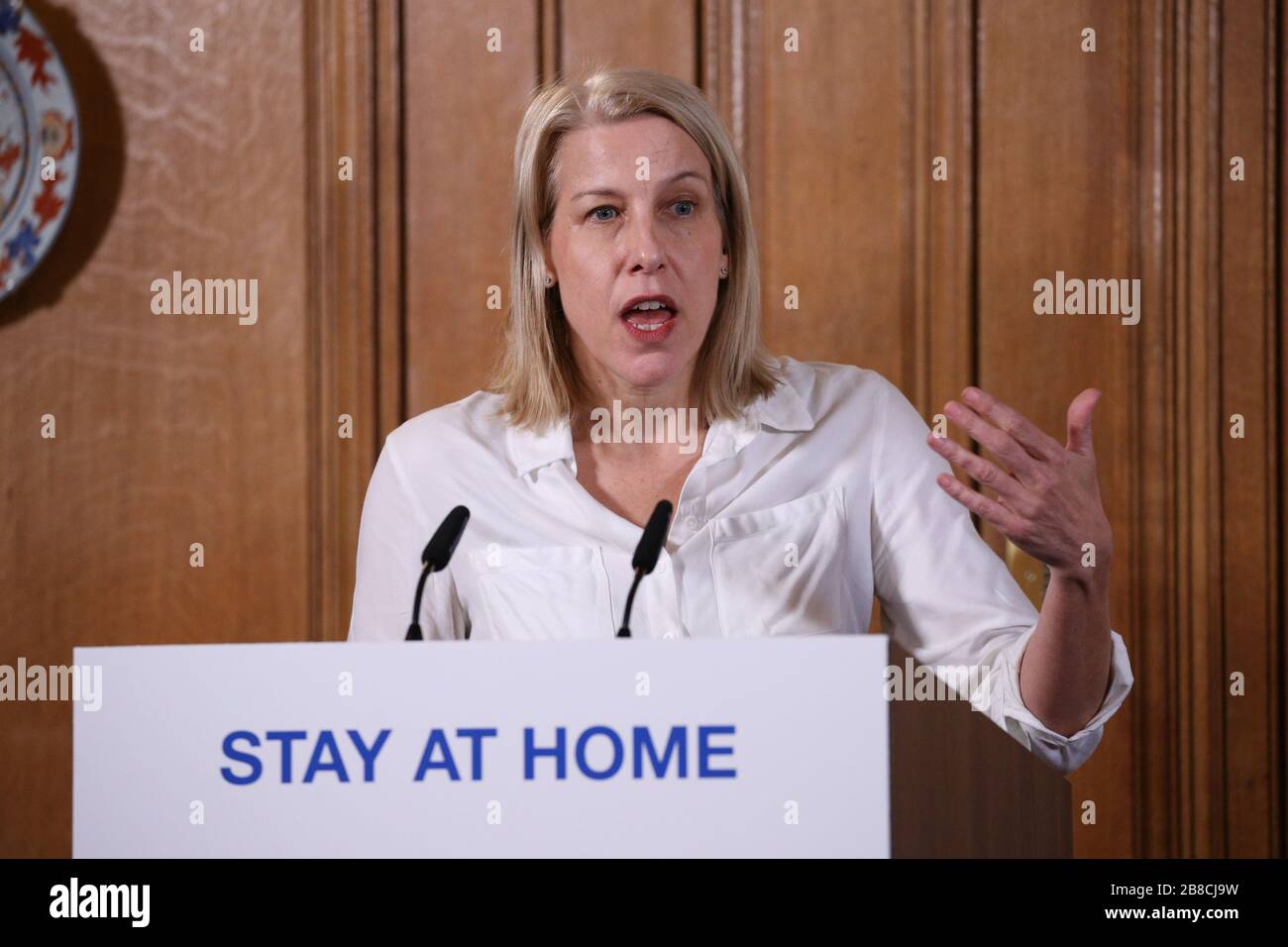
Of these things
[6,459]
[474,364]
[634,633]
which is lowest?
[634,633]

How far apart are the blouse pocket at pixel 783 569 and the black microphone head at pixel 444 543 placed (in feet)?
1.78

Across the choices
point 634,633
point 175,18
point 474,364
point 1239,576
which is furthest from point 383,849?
point 175,18

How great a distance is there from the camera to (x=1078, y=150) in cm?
234

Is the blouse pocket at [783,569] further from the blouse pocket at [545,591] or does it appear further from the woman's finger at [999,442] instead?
the woman's finger at [999,442]

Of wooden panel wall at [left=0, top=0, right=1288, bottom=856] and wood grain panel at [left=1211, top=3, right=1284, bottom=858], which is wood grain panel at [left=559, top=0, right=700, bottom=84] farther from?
wood grain panel at [left=1211, top=3, right=1284, bottom=858]

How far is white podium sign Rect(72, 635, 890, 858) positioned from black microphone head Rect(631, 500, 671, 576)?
193 mm

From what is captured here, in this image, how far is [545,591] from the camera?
5.42 ft

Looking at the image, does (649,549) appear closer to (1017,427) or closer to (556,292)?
(1017,427)

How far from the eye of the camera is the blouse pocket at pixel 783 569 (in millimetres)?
1660

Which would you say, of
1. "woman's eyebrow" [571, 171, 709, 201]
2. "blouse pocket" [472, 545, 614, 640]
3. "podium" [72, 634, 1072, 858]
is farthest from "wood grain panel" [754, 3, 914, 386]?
"podium" [72, 634, 1072, 858]

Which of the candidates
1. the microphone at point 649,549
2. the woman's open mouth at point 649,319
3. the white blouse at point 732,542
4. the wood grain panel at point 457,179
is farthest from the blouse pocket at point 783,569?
the wood grain panel at point 457,179
